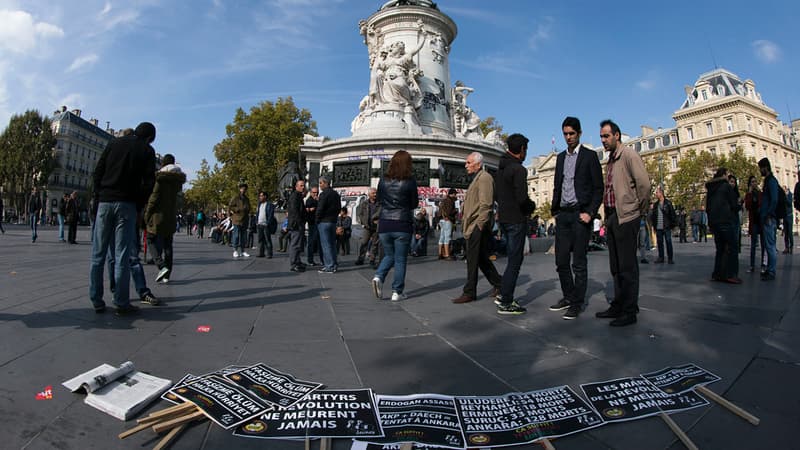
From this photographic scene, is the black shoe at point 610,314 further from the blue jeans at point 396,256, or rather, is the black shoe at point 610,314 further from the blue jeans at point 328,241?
the blue jeans at point 328,241

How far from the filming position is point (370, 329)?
Answer: 3668 mm

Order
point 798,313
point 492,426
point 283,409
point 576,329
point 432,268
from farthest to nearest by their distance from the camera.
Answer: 1. point 432,268
2. point 798,313
3. point 576,329
4. point 283,409
5. point 492,426

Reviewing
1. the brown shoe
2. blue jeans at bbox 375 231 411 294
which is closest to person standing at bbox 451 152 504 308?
the brown shoe

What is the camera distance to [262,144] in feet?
133

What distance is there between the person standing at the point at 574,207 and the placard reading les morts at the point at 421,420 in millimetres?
2559

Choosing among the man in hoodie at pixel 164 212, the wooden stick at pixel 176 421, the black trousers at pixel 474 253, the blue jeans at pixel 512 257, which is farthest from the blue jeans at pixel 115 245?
the blue jeans at pixel 512 257

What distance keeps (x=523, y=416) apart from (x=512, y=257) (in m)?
2.79

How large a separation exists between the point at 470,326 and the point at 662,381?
5.63 feet

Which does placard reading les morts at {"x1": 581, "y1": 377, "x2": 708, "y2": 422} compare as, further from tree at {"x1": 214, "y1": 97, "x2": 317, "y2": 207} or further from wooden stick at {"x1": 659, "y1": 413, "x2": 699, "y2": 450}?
tree at {"x1": 214, "y1": 97, "x2": 317, "y2": 207}

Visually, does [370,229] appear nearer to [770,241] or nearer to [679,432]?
[770,241]

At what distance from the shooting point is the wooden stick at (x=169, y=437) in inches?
65.3

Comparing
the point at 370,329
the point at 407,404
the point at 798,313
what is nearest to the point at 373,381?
the point at 407,404

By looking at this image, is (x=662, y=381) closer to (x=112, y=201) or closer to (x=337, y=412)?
(x=337, y=412)

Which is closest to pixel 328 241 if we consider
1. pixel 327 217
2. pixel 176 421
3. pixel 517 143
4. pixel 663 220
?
pixel 327 217
